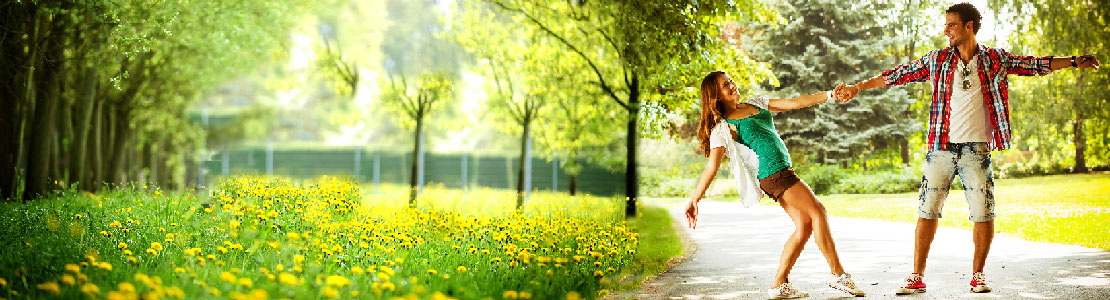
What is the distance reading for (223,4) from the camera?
11.9 m

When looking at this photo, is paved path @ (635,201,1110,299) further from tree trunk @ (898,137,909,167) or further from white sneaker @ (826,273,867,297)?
tree trunk @ (898,137,909,167)

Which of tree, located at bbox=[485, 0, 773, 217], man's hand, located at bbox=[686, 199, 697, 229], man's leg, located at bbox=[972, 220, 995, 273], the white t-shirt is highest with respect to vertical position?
tree, located at bbox=[485, 0, 773, 217]

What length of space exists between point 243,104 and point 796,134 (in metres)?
15.3

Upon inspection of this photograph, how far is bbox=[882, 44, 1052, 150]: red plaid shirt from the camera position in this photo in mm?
4797

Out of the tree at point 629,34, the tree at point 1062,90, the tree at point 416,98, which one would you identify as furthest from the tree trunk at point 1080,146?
the tree at point 416,98

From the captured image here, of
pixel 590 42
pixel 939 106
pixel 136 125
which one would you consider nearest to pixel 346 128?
pixel 590 42

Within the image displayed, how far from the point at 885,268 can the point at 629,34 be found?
4.36 m

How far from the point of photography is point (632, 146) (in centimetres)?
1091

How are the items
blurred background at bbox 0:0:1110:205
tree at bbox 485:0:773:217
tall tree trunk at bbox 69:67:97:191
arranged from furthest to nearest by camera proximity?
tall tree trunk at bbox 69:67:97:191, tree at bbox 485:0:773:217, blurred background at bbox 0:0:1110:205

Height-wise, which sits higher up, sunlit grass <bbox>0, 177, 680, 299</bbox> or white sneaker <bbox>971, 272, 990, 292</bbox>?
sunlit grass <bbox>0, 177, 680, 299</bbox>

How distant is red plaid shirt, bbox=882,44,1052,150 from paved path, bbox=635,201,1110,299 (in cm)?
93

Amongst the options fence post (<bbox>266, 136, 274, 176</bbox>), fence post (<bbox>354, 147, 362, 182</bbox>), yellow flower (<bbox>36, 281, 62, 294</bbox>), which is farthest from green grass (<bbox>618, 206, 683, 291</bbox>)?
fence post (<bbox>266, 136, 274, 176</bbox>)

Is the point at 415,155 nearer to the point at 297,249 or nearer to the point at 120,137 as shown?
the point at 297,249

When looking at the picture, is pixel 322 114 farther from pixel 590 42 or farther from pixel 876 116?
pixel 876 116
